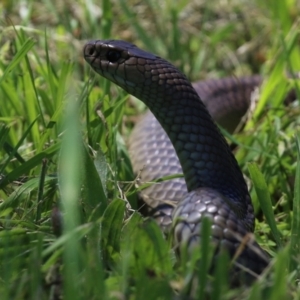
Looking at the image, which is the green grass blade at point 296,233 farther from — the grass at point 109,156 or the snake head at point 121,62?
the snake head at point 121,62

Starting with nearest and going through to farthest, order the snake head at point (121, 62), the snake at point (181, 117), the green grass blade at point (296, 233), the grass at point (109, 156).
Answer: the grass at point (109, 156) < the green grass blade at point (296, 233) < the snake at point (181, 117) < the snake head at point (121, 62)

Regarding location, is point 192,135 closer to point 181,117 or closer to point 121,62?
point 181,117

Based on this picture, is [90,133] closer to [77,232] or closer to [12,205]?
[12,205]

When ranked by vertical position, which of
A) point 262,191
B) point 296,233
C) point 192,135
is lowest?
point 296,233

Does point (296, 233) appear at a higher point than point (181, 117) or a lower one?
lower

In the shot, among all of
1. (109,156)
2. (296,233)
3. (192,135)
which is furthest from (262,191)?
(109,156)

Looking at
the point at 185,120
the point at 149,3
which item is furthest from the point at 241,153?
the point at 149,3

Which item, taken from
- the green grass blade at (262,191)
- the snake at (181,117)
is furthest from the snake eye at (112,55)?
the green grass blade at (262,191)
